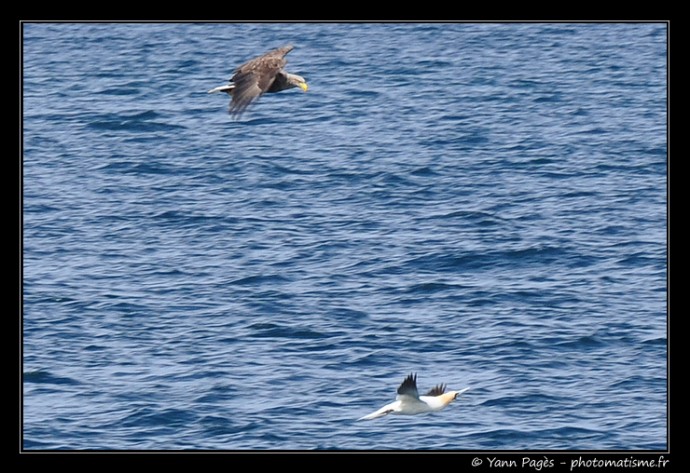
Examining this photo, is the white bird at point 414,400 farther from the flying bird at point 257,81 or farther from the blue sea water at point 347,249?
the flying bird at point 257,81

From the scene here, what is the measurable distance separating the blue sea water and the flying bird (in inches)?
191

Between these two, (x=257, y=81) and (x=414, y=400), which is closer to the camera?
(x=414, y=400)

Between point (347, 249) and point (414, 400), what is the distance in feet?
35.1

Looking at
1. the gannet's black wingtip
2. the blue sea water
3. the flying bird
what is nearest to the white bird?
the gannet's black wingtip

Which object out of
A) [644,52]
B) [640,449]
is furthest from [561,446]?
[644,52]

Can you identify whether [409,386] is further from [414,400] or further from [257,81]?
[257,81]

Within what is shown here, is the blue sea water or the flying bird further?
the blue sea water

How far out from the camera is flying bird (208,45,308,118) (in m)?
20.8

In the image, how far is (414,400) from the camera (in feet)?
65.6

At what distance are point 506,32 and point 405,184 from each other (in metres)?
21.1

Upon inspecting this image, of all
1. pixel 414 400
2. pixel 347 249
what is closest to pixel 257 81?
pixel 414 400

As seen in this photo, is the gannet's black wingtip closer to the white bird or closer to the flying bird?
the white bird

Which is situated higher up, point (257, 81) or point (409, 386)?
point (257, 81)
